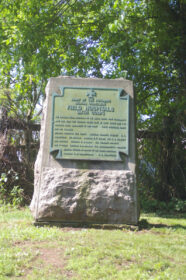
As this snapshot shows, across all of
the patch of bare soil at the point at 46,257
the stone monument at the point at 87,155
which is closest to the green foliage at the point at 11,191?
the stone monument at the point at 87,155

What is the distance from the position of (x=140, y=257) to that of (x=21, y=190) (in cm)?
513

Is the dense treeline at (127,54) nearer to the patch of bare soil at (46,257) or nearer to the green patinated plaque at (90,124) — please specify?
the green patinated plaque at (90,124)

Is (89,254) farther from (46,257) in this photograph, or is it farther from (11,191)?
(11,191)

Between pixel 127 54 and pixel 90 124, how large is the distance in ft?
11.7

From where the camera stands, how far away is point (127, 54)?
8.31 meters

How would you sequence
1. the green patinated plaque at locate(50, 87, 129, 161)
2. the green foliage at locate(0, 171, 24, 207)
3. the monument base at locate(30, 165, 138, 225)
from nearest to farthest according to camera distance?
1. the monument base at locate(30, 165, 138, 225)
2. the green patinated plaque at locate(50, 87, 129, 161)
3. the green foliage at locate(0, 171, 24, 207)

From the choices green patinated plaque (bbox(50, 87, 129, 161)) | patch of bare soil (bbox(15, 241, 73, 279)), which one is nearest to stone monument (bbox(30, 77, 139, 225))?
green patinated plaque (bbox(50, 87, 129, 161))

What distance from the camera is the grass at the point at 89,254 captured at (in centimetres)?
327

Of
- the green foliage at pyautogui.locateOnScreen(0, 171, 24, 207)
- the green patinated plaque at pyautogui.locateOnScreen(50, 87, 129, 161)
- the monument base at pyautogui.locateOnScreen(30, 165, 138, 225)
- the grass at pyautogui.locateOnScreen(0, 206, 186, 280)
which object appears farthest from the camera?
the green foliage at pyautogui.locateOnScreen(0, 171, 24, 207)

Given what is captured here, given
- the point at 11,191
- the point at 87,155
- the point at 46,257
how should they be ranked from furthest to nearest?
the point at 11,191 → the point at 87,155 → the point at 46,257

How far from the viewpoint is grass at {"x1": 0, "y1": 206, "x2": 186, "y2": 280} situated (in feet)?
10.7

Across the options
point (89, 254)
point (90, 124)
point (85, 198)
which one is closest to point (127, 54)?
point (90, 124)

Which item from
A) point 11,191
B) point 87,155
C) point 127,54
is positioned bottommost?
point 11,191

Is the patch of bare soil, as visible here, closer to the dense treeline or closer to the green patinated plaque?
the green patinated plaque
